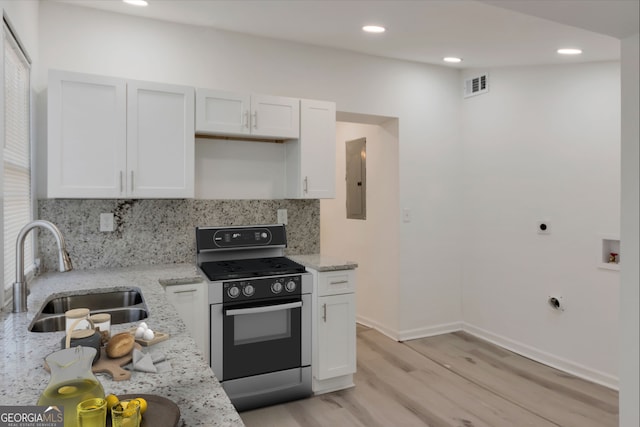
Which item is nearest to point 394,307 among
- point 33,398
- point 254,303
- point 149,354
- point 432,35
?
point 254,303

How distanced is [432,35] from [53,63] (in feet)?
8.72

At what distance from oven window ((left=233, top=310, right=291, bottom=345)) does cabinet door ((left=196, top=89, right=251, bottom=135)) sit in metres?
1.28

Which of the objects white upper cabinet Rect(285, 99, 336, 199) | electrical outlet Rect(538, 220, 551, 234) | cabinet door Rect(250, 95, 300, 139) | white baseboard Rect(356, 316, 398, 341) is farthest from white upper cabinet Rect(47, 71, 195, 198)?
electrical outlet Rect(538, 220, 551, 234)

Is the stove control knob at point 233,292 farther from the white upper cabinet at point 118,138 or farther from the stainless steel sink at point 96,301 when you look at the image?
the white upper cabinet at point 118,138

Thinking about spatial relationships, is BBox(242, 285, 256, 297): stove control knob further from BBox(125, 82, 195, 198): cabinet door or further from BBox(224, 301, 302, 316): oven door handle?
BBox(125, 82, 195, 198): cabinet door

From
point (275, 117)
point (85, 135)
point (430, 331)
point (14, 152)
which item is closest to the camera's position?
point (14, 152)

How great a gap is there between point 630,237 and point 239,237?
2.39 metres

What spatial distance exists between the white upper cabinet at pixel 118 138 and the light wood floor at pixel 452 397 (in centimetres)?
165

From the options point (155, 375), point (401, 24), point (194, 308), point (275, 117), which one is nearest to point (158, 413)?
point (155, 375)

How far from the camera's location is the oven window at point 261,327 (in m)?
2.71

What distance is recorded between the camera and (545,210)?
358 centimetres

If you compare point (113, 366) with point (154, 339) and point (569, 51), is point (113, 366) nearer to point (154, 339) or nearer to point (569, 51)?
point (154, 339)

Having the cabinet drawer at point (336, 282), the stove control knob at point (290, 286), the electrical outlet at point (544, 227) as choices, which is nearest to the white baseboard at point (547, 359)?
the electrical outlet at point (544, 227)

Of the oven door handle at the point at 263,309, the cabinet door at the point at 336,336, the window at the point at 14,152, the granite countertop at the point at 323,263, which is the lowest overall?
the cabinet door at the point at 336,336
